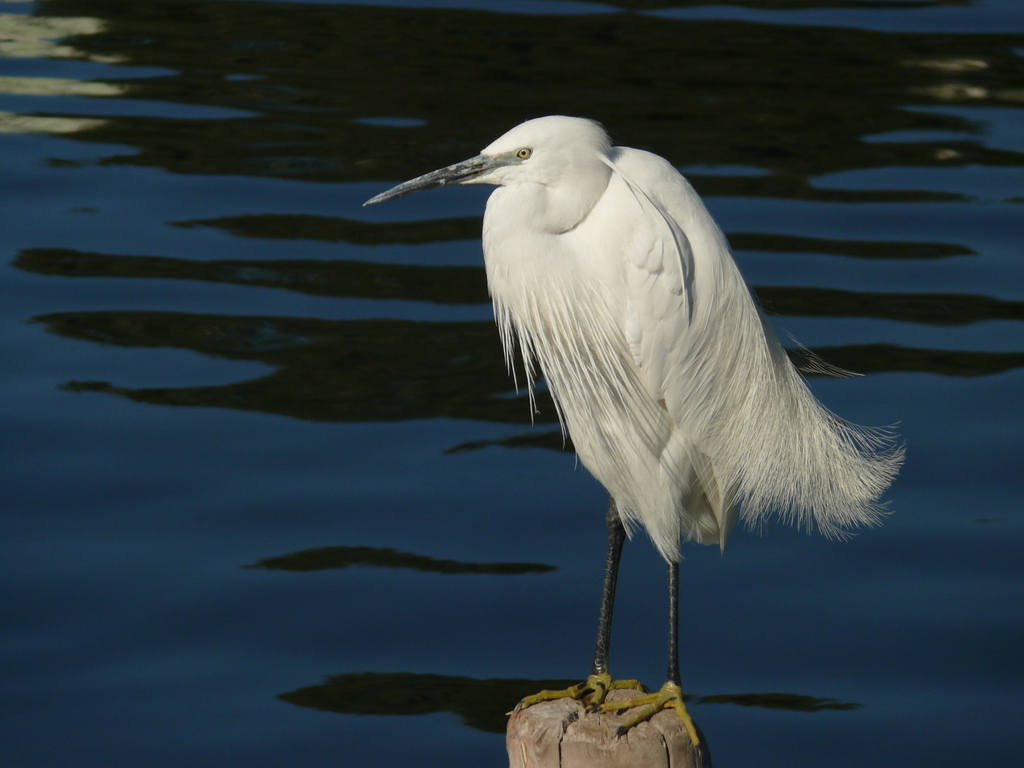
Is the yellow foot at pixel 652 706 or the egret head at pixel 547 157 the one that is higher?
the egret head at pixel 547 157

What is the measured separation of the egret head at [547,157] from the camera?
2.52 meters

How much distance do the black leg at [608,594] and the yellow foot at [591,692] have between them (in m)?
0.07

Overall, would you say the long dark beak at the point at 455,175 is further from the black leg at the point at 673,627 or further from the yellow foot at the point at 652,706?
the yellow foot at the point at 652,706

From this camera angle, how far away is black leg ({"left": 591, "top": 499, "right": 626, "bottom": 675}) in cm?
281

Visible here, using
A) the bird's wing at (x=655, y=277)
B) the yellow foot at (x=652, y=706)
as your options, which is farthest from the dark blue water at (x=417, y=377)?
the bird's wing at (x=655, y=277)

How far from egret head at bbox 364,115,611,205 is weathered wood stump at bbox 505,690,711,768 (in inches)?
40.0

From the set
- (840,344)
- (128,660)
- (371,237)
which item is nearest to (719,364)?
(128,660)

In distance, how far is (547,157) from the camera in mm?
2520

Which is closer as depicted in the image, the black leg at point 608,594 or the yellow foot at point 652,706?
the yellow foot at point 652,706

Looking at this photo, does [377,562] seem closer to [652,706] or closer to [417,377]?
[417,377]

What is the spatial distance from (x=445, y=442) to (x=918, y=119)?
12.8 ft

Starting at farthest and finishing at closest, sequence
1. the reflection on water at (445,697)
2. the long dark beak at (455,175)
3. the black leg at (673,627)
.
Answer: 1. the reflection on water at (445,697)
2. the black leg at (673,627)
3. the long dark beak at (455,175)

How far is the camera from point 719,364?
283 cm

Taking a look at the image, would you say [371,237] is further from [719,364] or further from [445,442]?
[719,364]
